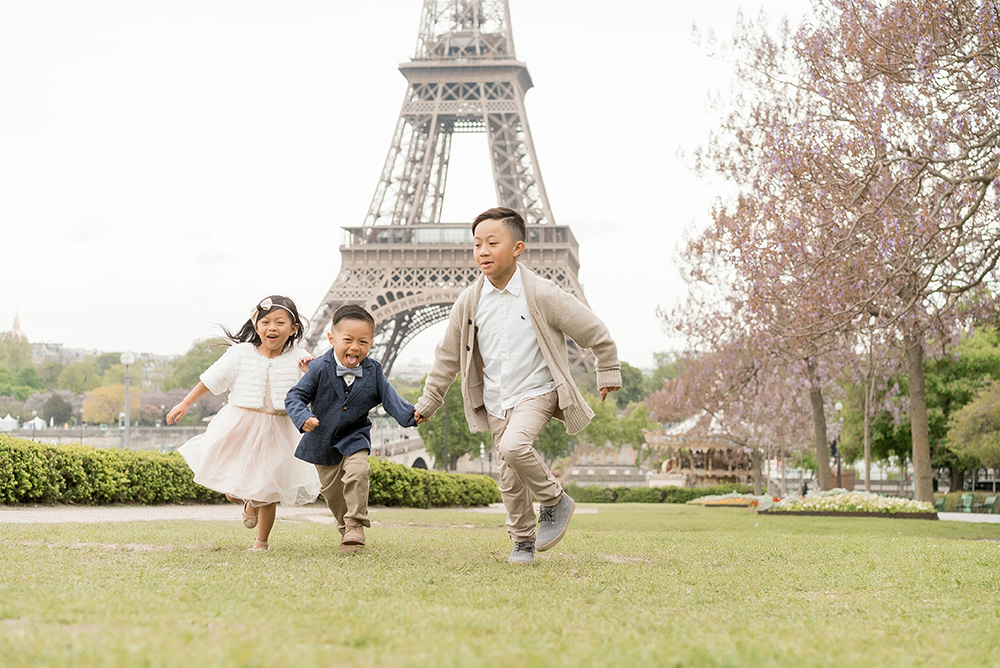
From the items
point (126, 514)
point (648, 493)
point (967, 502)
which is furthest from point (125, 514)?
point (648, 493)

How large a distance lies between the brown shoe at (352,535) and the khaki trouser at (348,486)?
3cm

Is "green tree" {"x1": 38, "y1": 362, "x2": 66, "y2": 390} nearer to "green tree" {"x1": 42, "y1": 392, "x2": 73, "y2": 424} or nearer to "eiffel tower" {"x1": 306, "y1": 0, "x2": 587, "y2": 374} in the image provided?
"green tree" {"x1": 42, "y1": 392, "x2": 73, "y2": 424}

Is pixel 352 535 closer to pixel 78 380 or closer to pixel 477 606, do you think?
pixel 477 606

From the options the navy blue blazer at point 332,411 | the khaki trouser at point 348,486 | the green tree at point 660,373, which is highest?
the green tree at point 660,373

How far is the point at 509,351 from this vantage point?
582 cm

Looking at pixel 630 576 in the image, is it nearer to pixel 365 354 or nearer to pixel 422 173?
pixel 365 354

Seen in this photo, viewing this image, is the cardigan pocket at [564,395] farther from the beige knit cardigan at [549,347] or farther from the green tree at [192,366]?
the green tree at [192,366]

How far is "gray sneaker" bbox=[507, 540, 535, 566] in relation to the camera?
560 centimetres

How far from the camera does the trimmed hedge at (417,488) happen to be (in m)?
17.4

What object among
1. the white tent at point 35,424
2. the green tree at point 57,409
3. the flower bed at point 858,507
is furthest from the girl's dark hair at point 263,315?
the green tree at point 57,409

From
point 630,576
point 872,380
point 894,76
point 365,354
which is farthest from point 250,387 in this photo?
point 872,380

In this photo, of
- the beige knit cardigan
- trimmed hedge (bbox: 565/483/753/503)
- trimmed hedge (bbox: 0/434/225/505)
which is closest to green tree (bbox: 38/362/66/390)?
trimmed hedge (bbox: 565/483/753/503)

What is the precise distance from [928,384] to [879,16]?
21546 millimetres

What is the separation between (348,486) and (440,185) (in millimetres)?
44014
